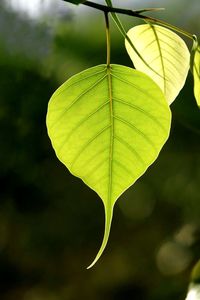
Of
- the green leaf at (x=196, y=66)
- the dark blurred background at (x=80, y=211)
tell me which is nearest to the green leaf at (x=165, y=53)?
the green leaf at (x=196, y=66)

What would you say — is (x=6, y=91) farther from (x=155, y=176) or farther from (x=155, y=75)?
(x=155, y=75)

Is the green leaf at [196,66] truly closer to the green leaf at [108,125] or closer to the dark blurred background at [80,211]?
the green leaf at [108,125]

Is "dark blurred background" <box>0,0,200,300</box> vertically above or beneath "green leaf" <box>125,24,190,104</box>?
beneath

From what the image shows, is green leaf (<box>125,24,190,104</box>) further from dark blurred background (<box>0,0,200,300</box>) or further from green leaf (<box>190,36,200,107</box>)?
dark blurred background (<box>0,0,200,300</box>)

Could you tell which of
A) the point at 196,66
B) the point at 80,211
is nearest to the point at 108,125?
the point at 196,66

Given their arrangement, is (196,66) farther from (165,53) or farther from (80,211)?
(80,211)

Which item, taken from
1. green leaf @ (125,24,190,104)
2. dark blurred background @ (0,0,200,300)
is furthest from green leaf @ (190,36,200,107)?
dark blurred background @ (0,0,200,300)

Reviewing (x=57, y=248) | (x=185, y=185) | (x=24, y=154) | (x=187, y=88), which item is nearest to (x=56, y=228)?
(x=57, y=248)
